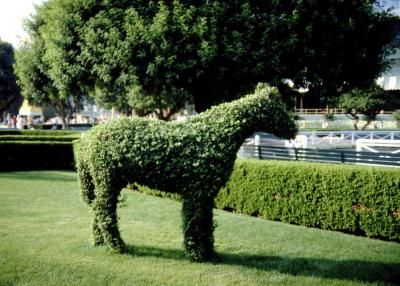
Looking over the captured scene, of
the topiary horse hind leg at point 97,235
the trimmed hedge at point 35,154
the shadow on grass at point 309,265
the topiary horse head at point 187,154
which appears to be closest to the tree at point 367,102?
the trimmed hedge at point 35,154

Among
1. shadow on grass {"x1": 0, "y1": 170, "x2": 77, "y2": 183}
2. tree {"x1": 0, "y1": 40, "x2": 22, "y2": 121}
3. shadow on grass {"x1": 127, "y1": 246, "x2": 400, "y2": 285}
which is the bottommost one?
shadow on grass {"x1": 127, "y1": 246, "x2": 400, "y2": 285}

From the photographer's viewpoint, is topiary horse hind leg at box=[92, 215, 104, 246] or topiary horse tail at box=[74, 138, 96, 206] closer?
topiary horse tail at box=[74, 138, 96, 206]

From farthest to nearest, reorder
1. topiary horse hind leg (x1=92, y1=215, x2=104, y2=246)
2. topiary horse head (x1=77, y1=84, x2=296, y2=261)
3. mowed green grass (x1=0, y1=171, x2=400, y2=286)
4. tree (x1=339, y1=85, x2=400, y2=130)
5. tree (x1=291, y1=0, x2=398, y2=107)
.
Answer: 1. tree (x1=339, y1=85, x2=400, y2=130)
2. tree (x1=291, y1=0, x2=398, y2=107)
3. topiary horse hind leg (x1=92, y1=215, x2=104, y2=246)
4. topiary horse head (x1=77, y1=84, x2=296, y2=261)
5. mowed green grass (x1=0, y1=171, x2=400, y2=286)

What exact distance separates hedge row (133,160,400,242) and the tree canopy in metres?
5.35

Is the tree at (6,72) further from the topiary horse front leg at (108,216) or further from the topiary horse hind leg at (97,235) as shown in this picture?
the topiary horse front leg at (108,216)

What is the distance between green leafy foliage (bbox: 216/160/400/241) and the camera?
1020 centimetres

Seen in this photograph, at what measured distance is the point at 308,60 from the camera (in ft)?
58.2

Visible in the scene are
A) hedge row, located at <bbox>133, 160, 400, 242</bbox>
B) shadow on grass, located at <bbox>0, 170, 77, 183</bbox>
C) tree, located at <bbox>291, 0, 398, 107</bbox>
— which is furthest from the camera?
shadow on grass, located at <bbox>0, 170, 77, 183</bbox>

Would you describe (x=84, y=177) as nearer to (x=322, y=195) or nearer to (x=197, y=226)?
(x=197, y=226)

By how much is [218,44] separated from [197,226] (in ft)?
33.3

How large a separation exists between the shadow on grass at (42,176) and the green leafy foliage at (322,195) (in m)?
9.16

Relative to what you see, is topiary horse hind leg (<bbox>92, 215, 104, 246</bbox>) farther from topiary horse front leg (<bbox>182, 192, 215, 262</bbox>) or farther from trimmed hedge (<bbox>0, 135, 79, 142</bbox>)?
trimmed hedge (<bbox>0, 135, 79, 142</bbox>)

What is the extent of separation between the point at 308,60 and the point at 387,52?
4.78m

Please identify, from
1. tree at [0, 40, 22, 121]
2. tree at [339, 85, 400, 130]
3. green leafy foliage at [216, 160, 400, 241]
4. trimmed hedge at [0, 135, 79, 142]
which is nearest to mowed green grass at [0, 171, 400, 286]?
green leafy foliage at [216, 160, 400, 241]
